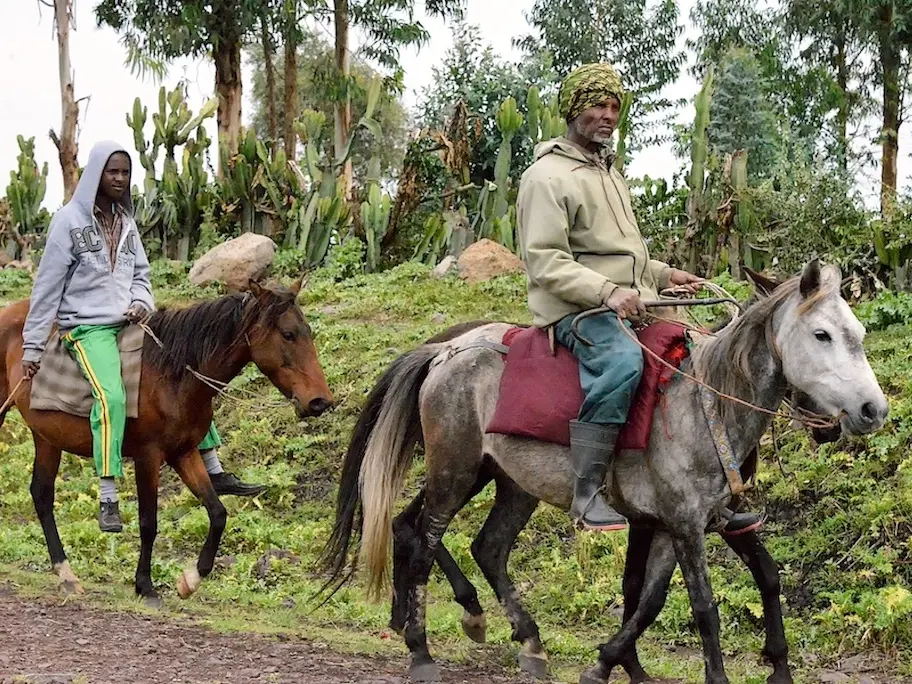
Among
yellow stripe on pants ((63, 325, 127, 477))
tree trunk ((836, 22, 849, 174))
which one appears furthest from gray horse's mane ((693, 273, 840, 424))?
tree trunk ((836, 22, 849, 174))

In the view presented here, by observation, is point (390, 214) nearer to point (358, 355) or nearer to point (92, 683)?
point (358, 355)

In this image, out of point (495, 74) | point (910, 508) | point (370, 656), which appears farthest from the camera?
point (495, 74)

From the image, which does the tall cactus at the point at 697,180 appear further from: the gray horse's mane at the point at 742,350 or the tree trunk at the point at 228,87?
the tree trunk at the point at 228,87

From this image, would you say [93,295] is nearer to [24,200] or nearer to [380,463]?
[380,463]

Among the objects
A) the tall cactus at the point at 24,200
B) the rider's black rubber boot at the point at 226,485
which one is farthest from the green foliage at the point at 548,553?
the tall cactus at the point at 24,200

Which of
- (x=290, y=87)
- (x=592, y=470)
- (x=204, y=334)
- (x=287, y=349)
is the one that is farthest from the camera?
(x=290, y=87)

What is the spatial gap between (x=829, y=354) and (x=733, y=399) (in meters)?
0.47

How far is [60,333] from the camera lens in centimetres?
729

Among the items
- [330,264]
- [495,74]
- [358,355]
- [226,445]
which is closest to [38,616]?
[226,445]

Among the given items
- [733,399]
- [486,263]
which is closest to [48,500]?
[733,399]

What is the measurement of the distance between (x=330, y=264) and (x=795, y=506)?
1011 cm

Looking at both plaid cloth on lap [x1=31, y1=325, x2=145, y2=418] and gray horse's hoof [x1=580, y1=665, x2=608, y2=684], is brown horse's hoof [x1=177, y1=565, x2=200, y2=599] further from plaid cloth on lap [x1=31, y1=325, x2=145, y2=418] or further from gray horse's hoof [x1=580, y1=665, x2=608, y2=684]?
gray horse's hoof [x1=580, y1=665, x2=608, y2=684]

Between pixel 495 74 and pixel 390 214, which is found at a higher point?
pixel 495 74

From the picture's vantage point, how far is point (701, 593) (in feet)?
15.8
